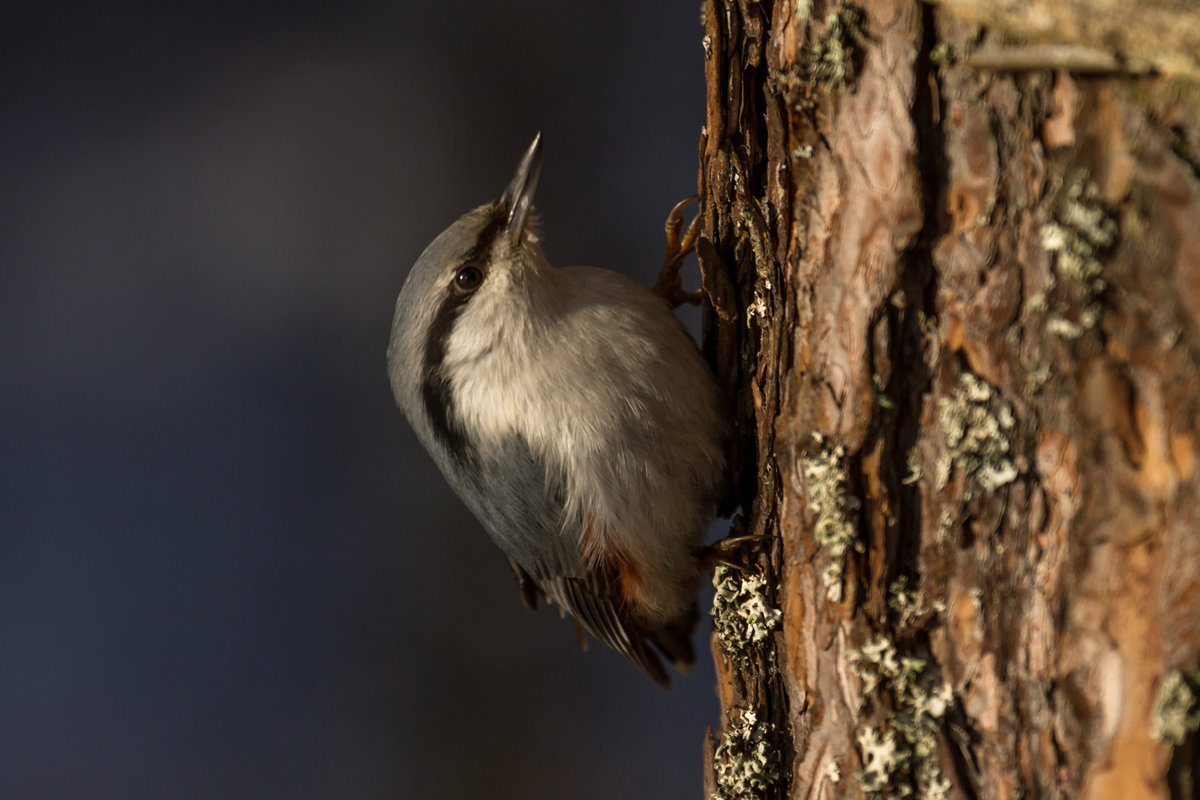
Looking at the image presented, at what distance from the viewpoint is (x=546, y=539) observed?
1386 mm

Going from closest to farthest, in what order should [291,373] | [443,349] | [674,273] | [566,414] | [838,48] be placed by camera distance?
1. [838,48]
2. [566,414]
3. [443,349]
4. [674,273]
5. [291,373]

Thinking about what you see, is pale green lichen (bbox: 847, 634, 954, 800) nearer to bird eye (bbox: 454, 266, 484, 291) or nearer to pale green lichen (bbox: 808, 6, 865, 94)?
pale green lichen (bbox: 808, 6, 865, 94)

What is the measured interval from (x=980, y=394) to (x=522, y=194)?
0.87 m

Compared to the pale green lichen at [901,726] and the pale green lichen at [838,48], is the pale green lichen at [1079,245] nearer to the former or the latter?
the pale green lichen at [838,48]

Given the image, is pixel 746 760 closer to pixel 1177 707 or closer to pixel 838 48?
pixel 1177 707

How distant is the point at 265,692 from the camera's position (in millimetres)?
2486

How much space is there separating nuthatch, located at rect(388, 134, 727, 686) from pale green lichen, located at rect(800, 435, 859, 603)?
1.08ft

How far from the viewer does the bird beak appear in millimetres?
1434

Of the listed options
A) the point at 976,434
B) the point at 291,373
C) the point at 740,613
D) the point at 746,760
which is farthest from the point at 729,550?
the point at 291,373

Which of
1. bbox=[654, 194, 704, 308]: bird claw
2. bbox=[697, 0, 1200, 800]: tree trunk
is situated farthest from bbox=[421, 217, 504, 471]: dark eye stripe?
bbox=[697, 0, 1200, 800]: tree trunk

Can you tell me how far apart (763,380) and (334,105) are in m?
1.86

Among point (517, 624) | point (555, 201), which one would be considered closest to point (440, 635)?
point (517, 624)

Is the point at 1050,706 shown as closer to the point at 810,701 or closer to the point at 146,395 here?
the point at 810,701

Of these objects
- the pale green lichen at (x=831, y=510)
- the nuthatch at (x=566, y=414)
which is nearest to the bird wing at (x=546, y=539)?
the nuthatch at (x=566, y=414)
